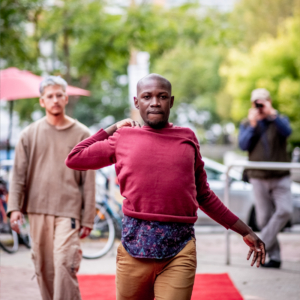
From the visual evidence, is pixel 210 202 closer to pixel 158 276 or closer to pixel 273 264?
pixel 158 276

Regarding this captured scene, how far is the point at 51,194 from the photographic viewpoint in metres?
4.13

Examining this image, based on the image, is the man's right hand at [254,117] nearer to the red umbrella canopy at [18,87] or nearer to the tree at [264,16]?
the red umbrella canopy at [18,87]

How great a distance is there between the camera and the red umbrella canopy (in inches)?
289

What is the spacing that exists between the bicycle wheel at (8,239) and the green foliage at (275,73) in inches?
998

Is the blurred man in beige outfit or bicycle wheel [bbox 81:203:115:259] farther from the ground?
the blurred man in beige outfit

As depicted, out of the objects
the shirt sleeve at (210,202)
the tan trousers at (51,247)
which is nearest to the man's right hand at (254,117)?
the tan trousers at (51,247)

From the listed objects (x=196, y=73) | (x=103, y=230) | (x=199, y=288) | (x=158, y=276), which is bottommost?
(x=199, y=288)

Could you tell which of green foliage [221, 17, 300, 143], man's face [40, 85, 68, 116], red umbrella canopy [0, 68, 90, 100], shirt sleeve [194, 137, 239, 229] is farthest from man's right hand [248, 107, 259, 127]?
green foliage [221, 17, 300, 143]

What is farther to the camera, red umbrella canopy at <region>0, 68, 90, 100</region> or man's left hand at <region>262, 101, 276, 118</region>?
red umbrella canopy at <region>0, 68, 90, 100</region>

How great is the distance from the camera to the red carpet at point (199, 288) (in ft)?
17.0

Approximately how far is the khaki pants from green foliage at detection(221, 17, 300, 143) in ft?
96.1

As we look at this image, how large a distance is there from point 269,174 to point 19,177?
3392 mm

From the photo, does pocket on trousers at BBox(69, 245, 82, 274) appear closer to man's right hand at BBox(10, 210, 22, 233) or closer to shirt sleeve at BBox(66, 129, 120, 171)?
man's right hand at BBox(10, 210, 22, 233)

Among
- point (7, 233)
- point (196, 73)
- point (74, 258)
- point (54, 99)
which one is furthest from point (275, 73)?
point (74, 258)
